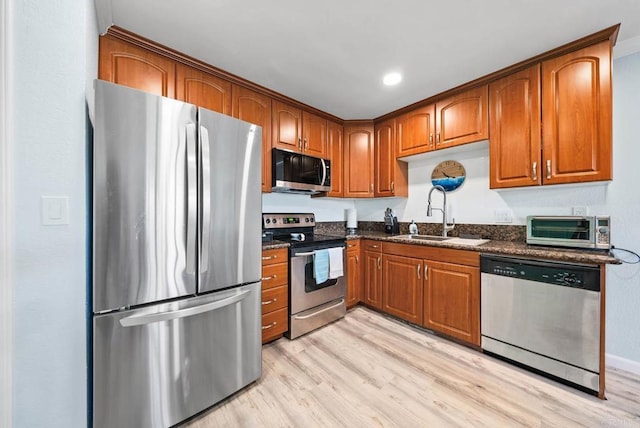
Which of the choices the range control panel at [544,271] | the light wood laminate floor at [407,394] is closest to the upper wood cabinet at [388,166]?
the range control panel at [544,271]

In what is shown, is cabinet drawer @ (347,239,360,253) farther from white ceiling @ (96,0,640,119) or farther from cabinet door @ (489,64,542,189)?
white ceiling @ (96,0,640,119)

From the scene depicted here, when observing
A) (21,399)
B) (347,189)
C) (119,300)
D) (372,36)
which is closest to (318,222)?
(347,189)

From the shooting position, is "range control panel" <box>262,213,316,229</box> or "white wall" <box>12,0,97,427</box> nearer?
"white wall" <box>12,0,97,427</box>

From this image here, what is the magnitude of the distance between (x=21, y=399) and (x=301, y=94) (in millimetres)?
2668

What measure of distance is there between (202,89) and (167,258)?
1502 mm

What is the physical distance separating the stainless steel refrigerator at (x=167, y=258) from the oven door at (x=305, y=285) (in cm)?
65

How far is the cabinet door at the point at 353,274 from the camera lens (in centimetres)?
286

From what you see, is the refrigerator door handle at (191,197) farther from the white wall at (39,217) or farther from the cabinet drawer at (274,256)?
the cabinet drawer at (274,256)

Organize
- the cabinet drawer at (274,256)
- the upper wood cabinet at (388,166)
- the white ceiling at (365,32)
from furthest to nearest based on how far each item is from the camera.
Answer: the upper wood cabinet at (388,166)
the cabinet drawer at (274,256)
the white ceiling at (365,32)

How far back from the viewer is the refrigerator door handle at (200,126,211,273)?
138cm

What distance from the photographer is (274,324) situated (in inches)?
85.5

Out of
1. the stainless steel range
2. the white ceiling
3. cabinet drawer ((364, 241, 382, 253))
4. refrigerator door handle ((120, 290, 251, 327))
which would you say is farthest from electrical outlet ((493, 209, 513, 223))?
refrigerator door handle ((120, 290, 251, 327))

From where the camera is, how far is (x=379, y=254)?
9.12 ft

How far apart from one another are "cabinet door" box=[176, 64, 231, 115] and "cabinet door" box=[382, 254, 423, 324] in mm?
2187
